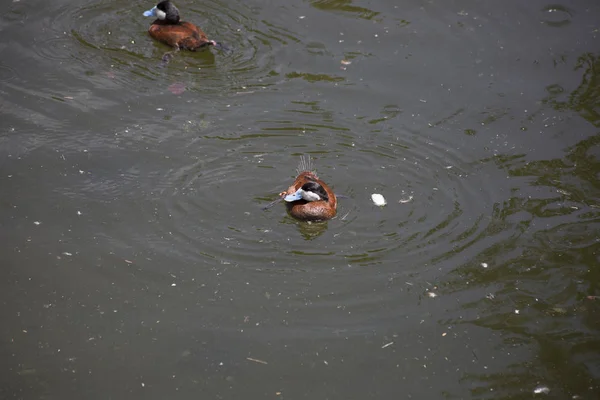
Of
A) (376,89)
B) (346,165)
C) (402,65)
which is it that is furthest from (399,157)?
(402,65)

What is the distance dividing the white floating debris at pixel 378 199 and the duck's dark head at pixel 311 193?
56 centimetres

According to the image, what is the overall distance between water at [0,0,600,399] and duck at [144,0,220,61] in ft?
0.53

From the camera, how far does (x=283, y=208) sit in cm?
697

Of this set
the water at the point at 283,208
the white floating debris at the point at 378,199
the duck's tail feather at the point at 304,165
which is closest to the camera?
the water at the point at 283,208

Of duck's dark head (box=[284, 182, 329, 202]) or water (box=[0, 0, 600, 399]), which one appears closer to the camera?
water (box=[0, 0, 600, 399])

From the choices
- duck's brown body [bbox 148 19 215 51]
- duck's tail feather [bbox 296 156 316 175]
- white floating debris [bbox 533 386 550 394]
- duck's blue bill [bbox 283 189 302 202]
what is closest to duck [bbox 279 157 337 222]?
duck's blue bill [bbox 283 189 302 202]

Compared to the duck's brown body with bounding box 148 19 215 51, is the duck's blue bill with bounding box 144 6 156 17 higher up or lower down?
higher up

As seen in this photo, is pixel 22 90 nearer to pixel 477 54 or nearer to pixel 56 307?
pixel 56 307

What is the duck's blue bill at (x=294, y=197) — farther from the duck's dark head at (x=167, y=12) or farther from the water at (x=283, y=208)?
the duck's dark head at (x=167, y=12)

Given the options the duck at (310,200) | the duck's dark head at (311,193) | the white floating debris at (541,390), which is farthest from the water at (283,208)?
the duck's dark head at (311,193)

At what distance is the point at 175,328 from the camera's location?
18.5ft

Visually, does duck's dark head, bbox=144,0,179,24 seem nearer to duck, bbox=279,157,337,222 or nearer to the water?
the water

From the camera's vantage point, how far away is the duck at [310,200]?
21.8 ft

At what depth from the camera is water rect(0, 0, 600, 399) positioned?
546 centimetres
